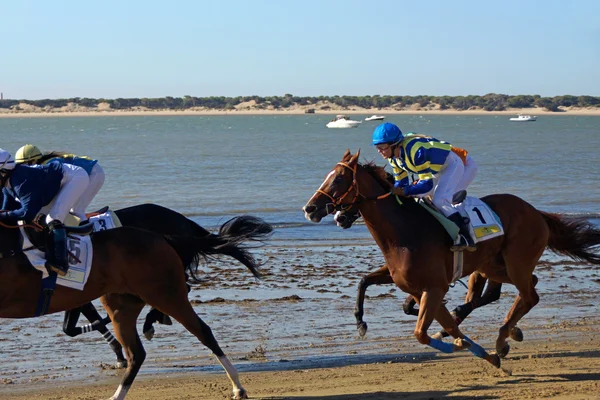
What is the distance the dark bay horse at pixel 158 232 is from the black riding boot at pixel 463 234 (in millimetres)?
1905

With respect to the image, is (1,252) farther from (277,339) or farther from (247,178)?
(247,178)

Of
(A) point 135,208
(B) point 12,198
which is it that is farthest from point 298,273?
(B) point 12,198

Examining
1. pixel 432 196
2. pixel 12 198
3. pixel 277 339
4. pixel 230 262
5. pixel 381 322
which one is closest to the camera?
pixel 12 198

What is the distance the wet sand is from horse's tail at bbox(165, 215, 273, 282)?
3.32ft

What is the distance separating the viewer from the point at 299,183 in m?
30.9

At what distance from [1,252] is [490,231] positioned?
14.7 feet

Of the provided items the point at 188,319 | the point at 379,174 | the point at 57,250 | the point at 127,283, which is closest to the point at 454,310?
the point at 379,174

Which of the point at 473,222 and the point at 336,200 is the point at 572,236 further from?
the point at 336,200

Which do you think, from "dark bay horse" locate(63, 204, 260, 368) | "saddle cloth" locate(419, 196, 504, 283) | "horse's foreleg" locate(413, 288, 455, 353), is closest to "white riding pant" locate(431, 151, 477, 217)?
"saddle cloth" locate(419, 196, 504, 283)

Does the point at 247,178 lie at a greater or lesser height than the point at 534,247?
lesser

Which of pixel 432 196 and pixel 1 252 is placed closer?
pixel 1 252

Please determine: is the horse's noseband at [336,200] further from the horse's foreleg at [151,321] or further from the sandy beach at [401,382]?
the horse's foreleg at [151,321]

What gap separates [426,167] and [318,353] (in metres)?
2.22

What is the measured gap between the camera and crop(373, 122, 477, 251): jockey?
8508mm
